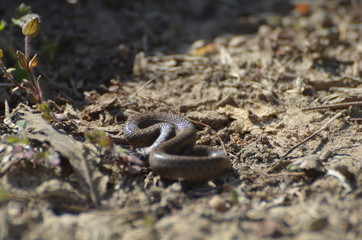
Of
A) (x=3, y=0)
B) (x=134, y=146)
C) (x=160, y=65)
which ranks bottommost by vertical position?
(x=134, y=146)

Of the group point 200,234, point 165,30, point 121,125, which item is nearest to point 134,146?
point 121,125

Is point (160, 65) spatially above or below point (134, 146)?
above

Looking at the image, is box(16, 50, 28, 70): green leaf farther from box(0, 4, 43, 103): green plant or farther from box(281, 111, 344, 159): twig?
box(281, 111, 344, 159): twig

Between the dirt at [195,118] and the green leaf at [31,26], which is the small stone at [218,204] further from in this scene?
the green leaf at [31,26]

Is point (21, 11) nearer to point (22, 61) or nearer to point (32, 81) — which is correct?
point (22, 61)

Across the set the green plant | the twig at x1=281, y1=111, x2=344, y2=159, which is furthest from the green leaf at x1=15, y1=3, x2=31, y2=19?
the twig at x1=281, y1=111, x2=344, y2=159

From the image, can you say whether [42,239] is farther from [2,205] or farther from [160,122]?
[160,122]

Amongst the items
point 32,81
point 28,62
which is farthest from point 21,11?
point 32,81
